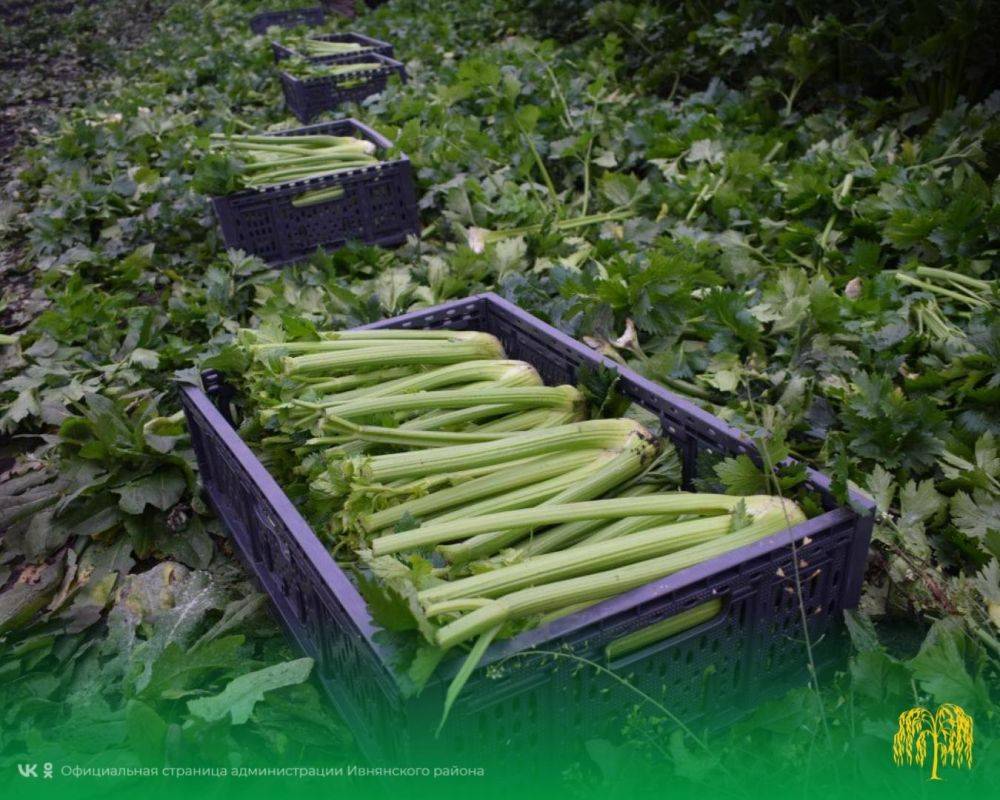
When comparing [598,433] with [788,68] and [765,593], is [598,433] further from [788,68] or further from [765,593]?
[788,68]

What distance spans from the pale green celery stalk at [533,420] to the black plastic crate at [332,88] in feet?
17.3

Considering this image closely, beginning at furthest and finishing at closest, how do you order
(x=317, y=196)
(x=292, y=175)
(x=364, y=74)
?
1. (x=364, y=74)
2. (x=292, y=175)
3. (x=317, y=196)

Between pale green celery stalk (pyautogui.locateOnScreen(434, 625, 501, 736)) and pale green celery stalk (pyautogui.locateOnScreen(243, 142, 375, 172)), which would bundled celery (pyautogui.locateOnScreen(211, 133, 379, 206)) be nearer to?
pale green celery stalk (pyautogui.locateOnScreen(243, 142, 375, 172))

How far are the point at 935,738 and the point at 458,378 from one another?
5.41 ft

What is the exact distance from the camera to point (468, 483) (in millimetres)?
2352

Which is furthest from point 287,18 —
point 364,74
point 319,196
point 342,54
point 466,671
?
point 466,671

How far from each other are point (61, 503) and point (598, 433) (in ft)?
6.09

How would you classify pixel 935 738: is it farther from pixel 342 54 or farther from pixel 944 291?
pixel 342 54

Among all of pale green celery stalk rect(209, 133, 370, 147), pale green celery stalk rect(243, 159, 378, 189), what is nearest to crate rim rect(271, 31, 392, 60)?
pale green celery stalk rect(209, 133, 370, 147)

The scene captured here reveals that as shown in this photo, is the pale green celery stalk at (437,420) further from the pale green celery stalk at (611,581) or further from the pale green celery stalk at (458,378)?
the pale green celery stalk at (611,581)

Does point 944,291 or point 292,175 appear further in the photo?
point 292,175

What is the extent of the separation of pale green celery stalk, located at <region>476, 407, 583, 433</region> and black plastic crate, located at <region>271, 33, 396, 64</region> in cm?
614

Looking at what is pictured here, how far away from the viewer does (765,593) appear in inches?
78.1

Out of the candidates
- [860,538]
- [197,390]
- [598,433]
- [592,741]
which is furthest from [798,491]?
[197,390]
